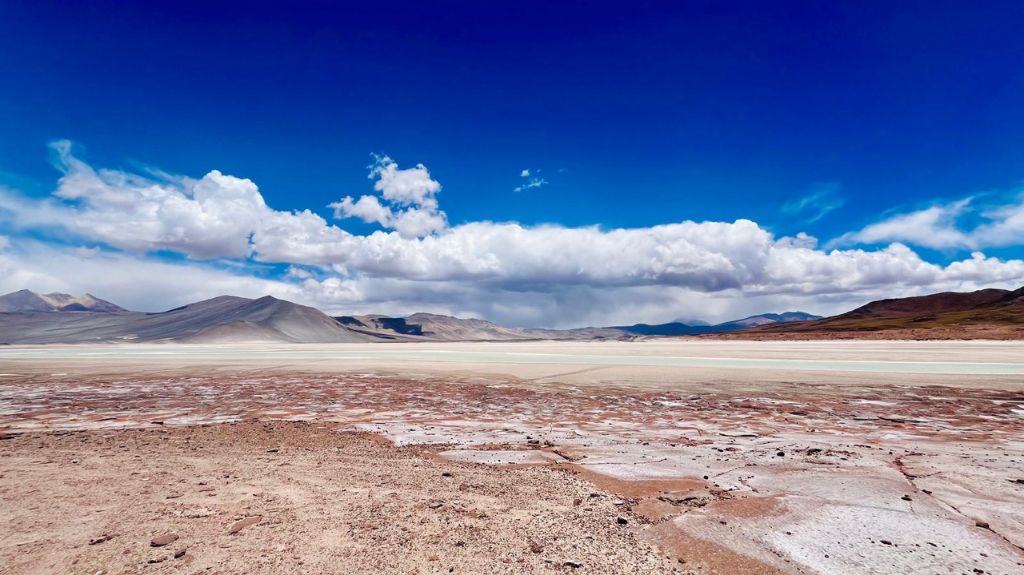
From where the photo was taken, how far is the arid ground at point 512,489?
173 inches

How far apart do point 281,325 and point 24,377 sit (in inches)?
6623

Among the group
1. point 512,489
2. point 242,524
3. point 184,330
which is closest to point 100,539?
point 242,524

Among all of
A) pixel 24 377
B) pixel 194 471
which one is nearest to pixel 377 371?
pixel 24 377

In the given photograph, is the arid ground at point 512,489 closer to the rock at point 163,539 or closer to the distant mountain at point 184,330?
the rock at point 163,539

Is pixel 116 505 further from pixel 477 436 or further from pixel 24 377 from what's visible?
pixel 24 377

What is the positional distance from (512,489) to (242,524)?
2948 mm

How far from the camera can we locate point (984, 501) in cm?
580

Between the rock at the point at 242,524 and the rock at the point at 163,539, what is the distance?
0.45m

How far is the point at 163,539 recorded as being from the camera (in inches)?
181

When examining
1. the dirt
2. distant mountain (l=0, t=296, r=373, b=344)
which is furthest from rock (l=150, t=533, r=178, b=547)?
distant mountain (l=0, t=296, r=373, b=344)

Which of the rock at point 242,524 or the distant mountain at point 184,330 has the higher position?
the distant mountain at point 184,330

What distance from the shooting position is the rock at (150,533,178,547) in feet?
14.9

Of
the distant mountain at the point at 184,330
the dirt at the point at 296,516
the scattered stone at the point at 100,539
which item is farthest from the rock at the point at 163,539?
the distant mountain at the point at 184,330

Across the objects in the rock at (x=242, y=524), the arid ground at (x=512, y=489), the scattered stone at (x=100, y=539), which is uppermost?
the scattered stone at (x=100, y=539)
